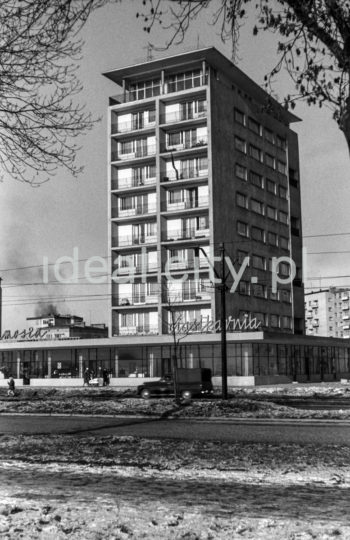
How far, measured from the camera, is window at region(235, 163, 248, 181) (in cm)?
7038

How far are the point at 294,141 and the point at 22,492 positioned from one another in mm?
80711

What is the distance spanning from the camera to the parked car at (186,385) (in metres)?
37.2

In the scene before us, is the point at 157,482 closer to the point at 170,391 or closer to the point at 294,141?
the point at 170,391

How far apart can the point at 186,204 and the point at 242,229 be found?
718cm

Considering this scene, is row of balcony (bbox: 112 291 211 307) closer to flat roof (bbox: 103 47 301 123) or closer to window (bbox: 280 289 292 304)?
window (bbox: 280 289 292 304)

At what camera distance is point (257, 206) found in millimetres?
73812

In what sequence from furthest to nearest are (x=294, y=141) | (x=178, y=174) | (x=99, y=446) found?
(x=294, y=141) → (x=178, y=174) → (x=99, y=446)

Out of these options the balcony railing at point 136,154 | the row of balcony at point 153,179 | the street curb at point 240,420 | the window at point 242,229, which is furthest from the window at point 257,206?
the street curb at point 240,420

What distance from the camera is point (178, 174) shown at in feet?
221

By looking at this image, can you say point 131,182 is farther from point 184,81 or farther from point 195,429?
point 195,429

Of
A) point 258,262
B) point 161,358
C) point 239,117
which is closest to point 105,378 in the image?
point 161,358

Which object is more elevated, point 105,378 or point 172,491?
point 172,491

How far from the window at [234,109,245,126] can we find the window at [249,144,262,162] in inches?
118

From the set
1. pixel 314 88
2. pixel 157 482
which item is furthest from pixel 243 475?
pixel 314 88
